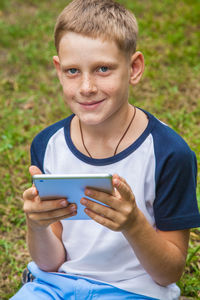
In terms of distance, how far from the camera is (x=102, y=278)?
1.90m

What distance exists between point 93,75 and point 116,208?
543 millimetres

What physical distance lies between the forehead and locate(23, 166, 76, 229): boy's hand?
47cm

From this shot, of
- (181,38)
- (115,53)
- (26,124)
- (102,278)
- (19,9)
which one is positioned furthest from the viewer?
(19,9)

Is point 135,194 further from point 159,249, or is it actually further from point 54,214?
point 54,214

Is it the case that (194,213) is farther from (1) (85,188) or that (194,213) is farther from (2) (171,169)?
(1) (85,188)

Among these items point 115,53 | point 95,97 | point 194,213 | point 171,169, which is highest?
point 115,53

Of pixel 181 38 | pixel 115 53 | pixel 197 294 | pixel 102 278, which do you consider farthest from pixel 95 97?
pixel 181 38

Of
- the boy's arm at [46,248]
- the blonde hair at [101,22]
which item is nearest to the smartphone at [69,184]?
the boy's arm at [46,248]

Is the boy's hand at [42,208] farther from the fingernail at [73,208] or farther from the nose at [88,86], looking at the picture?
the nose at [88,86]

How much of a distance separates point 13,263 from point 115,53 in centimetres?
165

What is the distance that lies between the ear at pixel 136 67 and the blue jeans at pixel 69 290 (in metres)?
0.88

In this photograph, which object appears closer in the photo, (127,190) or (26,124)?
(127,190)

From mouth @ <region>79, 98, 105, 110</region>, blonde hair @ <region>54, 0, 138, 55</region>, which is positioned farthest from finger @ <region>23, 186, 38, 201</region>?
blonde hair @ <region>54, 0, 138, 55</region>

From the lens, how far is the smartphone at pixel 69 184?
1369 mm
